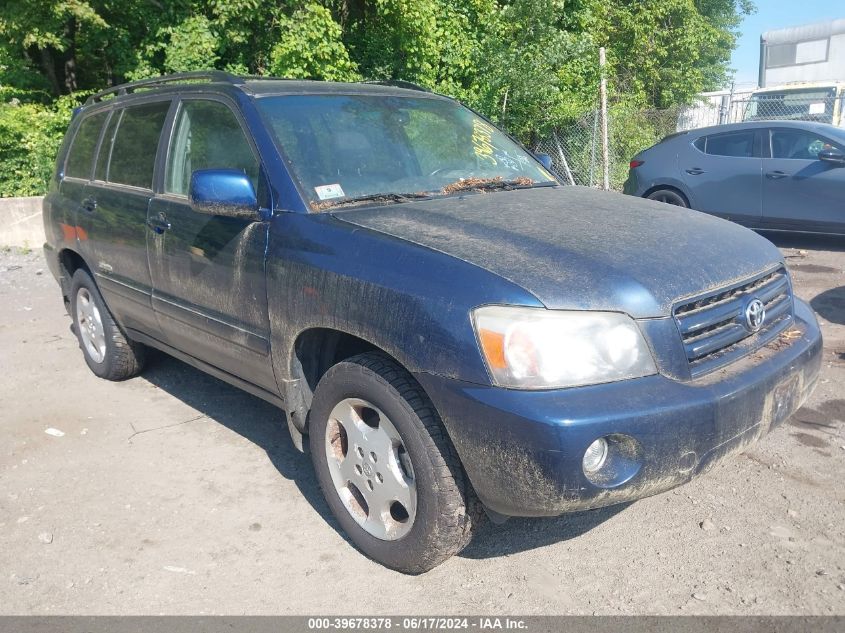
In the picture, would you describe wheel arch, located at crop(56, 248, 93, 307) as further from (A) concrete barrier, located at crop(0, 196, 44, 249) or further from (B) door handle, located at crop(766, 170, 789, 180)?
(B) door handle, located at crop(766, 170, 789, 180)

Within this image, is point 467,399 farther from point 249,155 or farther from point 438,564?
point 249,155

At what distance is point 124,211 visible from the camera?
4.44 m

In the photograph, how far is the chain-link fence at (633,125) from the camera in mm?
12492

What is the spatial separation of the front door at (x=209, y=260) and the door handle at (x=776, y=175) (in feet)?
23.7

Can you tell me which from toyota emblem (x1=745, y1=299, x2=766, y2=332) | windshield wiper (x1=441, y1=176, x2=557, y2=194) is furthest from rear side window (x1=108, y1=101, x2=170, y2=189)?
toyota emblem (x1=745, y1=299, x2=766, y2=332)

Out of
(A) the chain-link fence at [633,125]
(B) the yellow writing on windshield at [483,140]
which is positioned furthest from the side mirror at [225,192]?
(A) the chain-link fence at [633,125]

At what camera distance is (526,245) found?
2822 mm

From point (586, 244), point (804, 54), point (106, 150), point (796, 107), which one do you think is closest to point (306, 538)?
point (586, 244)

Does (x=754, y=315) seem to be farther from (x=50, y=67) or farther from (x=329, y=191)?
(x=50, y=67)

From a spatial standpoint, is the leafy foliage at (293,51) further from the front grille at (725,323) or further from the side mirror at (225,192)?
the front grille at (725,323)

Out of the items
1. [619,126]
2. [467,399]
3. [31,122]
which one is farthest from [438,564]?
[619,126]

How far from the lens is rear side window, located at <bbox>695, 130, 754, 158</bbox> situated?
923 centimetres

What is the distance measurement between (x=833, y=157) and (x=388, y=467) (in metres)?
7.60

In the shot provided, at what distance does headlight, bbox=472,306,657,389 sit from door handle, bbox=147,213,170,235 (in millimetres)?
2173
